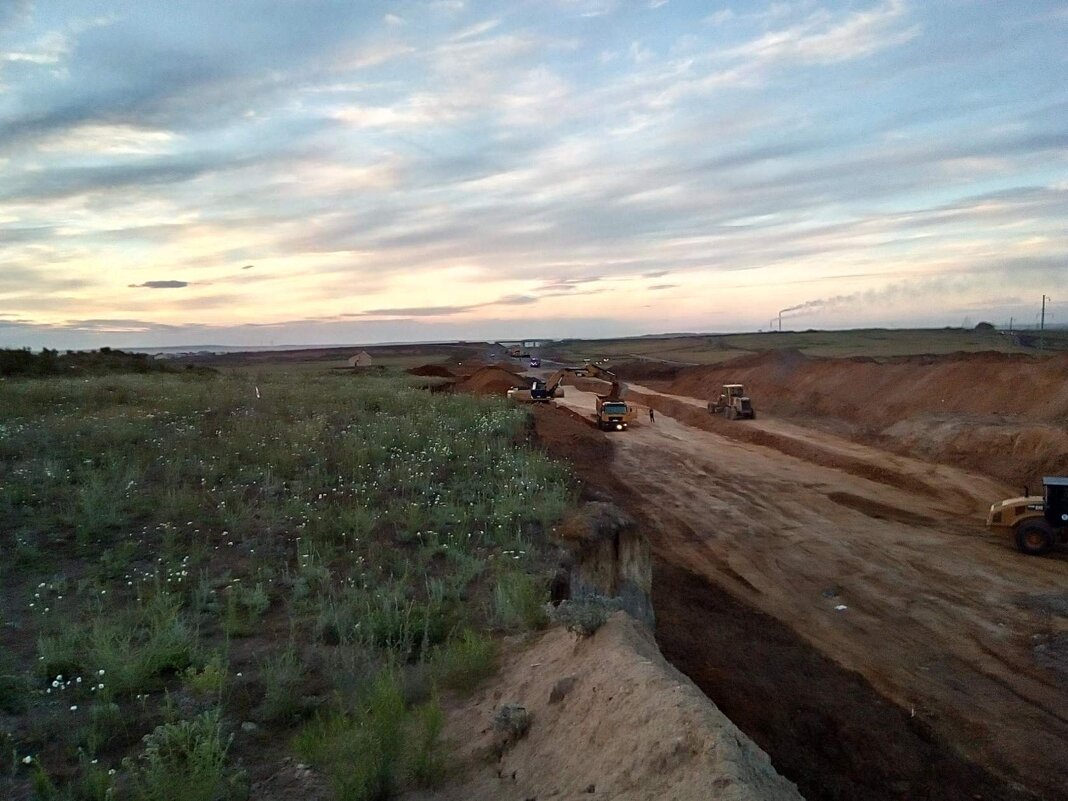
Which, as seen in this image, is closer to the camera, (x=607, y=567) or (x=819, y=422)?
(x=607, y=567)

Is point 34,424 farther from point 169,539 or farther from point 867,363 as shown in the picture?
point 867,363

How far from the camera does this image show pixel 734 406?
41438 mm

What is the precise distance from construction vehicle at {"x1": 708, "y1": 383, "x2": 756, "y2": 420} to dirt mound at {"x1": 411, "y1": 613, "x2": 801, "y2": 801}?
3580cm

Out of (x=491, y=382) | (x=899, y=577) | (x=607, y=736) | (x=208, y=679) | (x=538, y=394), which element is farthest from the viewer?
(x=491, y=382)

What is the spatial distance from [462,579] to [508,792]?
4.14 meters

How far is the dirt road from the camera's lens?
33.6 ft

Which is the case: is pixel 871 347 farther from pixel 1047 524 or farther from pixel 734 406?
pixel 1047 524

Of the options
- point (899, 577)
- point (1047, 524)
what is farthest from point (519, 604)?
point (1047, 524)

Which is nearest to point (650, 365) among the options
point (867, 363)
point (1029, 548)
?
point (867, 363)

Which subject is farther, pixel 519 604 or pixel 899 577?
pixel 899 577

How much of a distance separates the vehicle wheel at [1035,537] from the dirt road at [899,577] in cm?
24

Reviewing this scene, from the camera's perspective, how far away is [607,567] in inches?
432

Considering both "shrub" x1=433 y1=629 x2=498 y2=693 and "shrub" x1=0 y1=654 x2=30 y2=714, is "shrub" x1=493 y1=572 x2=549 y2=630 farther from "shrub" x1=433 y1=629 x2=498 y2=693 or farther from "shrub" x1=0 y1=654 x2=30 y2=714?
"shrub" x1=0 y1=654 x2=30 y2=714

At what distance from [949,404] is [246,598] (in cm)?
3517
